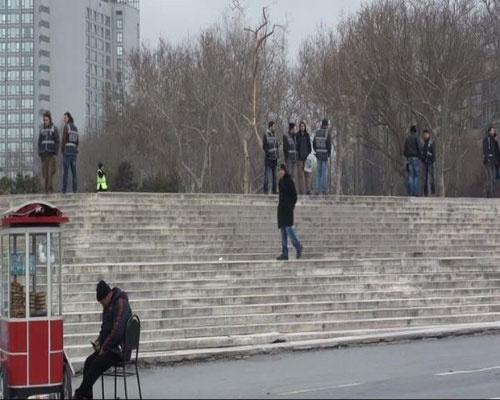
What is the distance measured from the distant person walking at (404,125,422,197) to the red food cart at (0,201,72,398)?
1885 centimetres

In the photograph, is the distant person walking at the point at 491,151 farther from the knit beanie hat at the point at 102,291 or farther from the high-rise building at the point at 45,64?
the high-rise building at the point at 45,64

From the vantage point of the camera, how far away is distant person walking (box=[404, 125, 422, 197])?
29438 mm

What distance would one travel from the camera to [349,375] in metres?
13.9

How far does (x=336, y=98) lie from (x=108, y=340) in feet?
130

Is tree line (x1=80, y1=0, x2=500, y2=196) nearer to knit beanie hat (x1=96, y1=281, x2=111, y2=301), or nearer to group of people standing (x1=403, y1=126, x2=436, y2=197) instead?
group of people standing (x1=403, y1=126, x2=436, y2=197)

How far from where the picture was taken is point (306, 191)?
2923 centimetres

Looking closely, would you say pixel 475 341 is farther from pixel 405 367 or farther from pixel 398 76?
pixel 398 76

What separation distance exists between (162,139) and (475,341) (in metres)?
39.5

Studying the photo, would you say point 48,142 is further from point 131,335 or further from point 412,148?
point 131,335

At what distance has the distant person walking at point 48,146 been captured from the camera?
25.3 m

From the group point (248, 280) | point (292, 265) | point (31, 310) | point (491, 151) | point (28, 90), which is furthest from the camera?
point (28, 90)

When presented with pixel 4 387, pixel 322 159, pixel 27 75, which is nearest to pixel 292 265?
pixel 322 159

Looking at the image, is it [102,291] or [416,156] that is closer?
[102,291]

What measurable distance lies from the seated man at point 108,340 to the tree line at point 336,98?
3025cm
